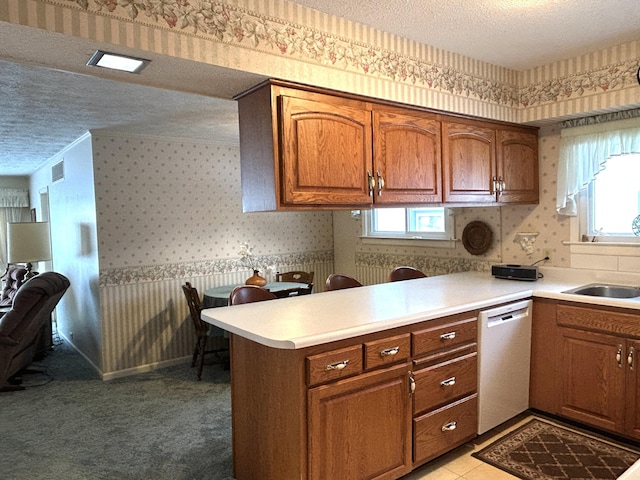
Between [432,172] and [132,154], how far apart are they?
9.60 ft

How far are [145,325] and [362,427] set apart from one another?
9.98 ft

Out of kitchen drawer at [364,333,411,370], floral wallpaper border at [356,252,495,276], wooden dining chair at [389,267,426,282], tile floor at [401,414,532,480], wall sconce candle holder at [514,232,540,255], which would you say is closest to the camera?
kitchen drawer at [364,333,411,370]

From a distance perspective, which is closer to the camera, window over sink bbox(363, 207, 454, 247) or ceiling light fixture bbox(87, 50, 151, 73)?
ceiling light fixture bbox(87, 50, 151, 73)

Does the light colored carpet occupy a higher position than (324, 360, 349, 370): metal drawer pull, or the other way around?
(324, 360, 349, 370): metal drawer pull

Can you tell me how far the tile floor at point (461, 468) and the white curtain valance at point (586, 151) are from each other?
1.92m

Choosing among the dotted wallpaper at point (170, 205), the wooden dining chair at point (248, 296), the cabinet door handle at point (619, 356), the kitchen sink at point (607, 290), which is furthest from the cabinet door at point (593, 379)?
the dotted wallpaper at point (170, 205)

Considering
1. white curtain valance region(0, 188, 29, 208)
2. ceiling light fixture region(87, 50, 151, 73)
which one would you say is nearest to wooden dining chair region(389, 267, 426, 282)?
ceiling light fixture region(87, 50, 151, 73)

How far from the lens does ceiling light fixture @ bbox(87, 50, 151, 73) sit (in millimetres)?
1829

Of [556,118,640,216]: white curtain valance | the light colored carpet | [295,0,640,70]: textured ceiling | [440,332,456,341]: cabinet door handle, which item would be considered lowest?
the light colored carpet

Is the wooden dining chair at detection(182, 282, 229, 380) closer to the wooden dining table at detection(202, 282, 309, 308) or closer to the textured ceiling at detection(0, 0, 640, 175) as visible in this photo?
the wooden dining table at detection(202, 282, 309, 308)

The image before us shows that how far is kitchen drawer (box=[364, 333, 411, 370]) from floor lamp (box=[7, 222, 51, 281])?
15.4ft

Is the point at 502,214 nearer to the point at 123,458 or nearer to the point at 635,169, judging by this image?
the point at 635,169

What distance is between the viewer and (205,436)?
298cm

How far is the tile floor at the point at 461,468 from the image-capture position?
2.38 meters
